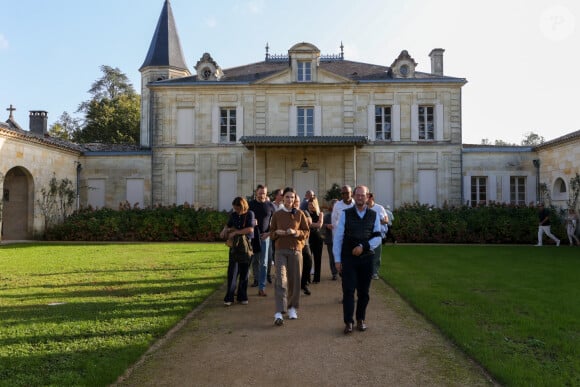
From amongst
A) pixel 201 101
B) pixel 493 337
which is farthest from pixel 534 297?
pixel 201 101

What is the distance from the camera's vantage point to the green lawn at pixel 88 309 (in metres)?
4.11

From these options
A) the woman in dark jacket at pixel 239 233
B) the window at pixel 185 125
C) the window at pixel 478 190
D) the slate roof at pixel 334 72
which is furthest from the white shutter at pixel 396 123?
the woman in dark jacket at pixel 239 233

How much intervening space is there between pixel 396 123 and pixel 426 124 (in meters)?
1.54

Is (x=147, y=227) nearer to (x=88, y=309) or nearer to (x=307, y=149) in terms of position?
(x=307, y=149)

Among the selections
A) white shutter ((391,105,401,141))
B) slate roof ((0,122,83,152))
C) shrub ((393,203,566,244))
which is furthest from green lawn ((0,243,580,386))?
white shutter ((391,105,401,141))

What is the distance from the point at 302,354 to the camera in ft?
15.1

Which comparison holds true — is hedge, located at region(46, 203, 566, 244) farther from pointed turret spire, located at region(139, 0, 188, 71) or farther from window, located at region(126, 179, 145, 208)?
pointed turret spire, located at region(139, 0, 188, 71)

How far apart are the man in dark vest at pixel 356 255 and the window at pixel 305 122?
17.7 m

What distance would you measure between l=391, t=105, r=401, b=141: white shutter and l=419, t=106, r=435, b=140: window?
3.66ft

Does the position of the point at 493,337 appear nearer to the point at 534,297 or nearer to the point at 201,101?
the point at 534,297

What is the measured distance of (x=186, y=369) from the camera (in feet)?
13.7

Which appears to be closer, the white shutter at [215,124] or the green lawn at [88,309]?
→ the green lawn at [88,309]

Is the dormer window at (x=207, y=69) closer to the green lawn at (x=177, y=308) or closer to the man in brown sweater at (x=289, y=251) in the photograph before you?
the green lawn at (x=177, y=308)

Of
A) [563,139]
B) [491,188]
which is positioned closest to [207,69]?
[491,188]
